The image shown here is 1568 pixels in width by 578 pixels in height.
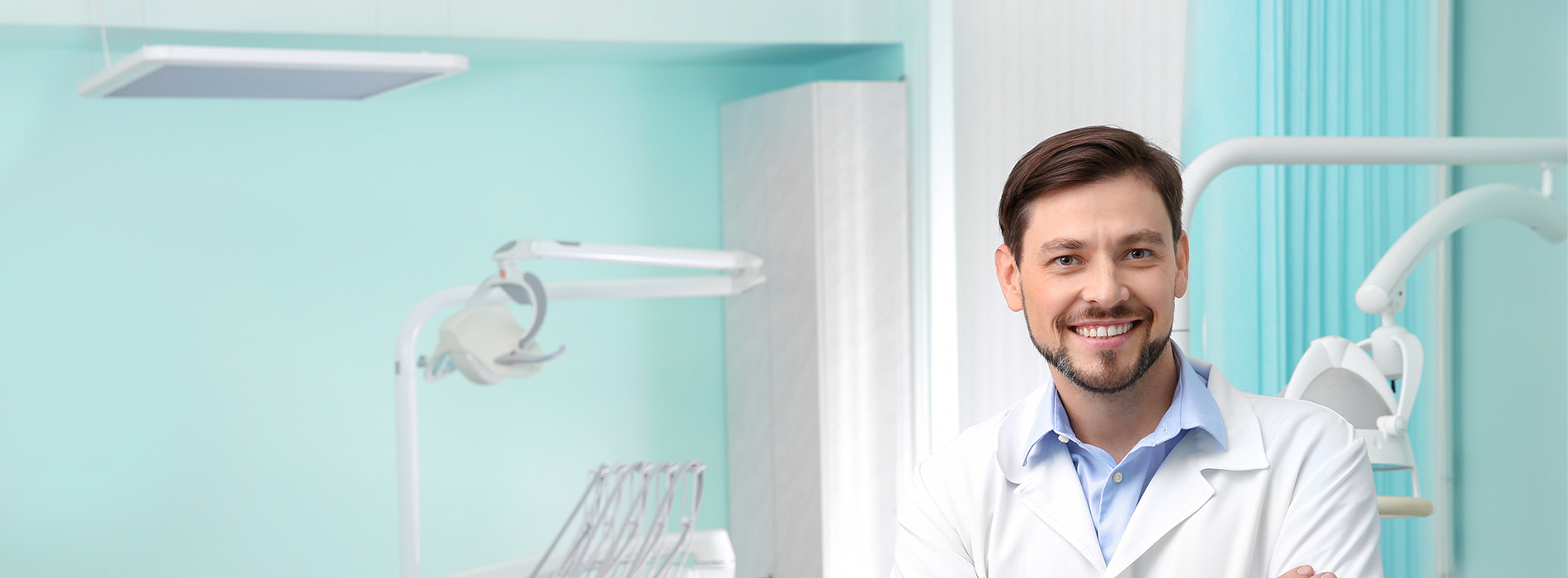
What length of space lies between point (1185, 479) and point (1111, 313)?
0.21 metres

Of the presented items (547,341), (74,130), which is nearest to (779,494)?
(547,341)

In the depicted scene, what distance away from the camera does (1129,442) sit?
1.47 metres

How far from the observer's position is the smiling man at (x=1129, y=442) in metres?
1.37

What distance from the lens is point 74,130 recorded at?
11.1 ft

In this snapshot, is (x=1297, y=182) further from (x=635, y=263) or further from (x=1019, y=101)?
(x=635, y=263)

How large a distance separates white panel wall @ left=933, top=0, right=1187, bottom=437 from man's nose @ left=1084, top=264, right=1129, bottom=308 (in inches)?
45.1

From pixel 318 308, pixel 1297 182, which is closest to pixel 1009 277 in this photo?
pixel 1297 182

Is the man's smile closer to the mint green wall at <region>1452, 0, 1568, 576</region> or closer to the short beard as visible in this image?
the short beard

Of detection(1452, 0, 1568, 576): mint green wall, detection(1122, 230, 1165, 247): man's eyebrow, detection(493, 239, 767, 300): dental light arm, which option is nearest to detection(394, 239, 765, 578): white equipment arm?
detection(493, 239, 767, 300): dental light arm

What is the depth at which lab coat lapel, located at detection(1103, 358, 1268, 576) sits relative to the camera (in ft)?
4.55

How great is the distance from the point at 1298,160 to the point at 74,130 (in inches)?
117

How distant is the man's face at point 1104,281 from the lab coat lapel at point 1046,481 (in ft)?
0.36

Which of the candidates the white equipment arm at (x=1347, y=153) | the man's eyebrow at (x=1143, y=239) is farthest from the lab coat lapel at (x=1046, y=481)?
the white equipment arm at (x=1347, y=153)

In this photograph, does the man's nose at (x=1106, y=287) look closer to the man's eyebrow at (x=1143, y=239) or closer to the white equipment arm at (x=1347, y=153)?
the man's eyebrow at (x=1143, y=239)
